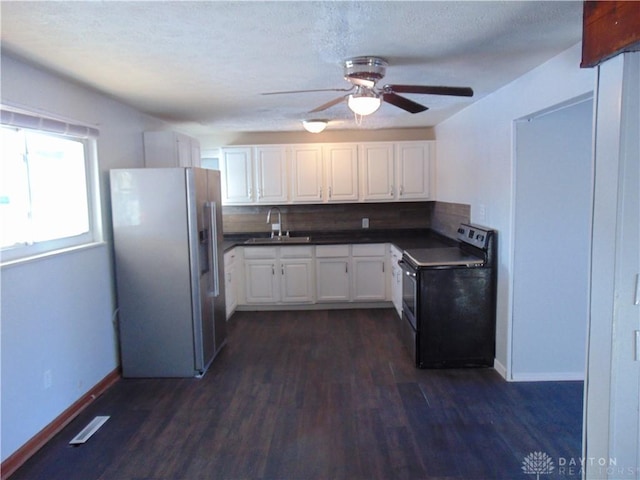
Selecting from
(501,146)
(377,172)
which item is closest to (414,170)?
(377,172)

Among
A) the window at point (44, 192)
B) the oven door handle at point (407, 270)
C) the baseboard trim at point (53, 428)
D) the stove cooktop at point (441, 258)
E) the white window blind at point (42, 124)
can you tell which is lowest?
the baseboard trim at point (53, 428)

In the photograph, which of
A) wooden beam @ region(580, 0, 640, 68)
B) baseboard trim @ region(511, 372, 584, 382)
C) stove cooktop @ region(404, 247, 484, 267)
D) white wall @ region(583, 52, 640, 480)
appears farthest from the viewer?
stove cooktop @ region(404, 247, 484, 267)

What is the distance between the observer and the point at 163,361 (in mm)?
3551

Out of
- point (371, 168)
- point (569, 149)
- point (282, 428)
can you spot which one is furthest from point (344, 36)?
point (371, 168)

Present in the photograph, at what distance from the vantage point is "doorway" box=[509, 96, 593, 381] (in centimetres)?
316

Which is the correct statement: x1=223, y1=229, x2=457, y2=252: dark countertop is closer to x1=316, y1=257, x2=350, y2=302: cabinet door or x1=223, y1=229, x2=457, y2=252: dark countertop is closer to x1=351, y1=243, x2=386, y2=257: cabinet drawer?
x1=351, y1=243, x2=386, y2=257: cabinet drawer

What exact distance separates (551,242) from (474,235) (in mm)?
698

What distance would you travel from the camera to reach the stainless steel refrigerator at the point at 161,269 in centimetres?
340

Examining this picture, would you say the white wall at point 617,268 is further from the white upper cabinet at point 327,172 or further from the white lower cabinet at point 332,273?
the white upper cabinet at point 327,172

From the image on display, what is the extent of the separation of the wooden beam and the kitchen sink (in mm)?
3900

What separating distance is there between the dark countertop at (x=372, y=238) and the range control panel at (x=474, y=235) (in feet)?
1.99

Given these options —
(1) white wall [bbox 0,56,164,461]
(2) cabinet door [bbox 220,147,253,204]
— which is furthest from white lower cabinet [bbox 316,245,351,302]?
(1) white wall [bbox 0,56,164,461]

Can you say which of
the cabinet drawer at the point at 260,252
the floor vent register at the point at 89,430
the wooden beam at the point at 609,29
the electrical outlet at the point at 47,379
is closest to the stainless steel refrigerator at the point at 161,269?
the floor vent register at the point at 89,430

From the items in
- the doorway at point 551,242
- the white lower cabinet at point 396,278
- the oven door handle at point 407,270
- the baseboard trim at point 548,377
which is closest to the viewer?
the doorway at point 551,242
